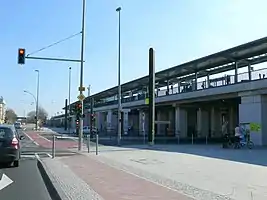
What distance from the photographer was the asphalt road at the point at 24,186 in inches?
400

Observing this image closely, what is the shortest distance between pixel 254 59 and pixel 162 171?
114 feet

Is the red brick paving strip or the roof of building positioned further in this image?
the roof of building

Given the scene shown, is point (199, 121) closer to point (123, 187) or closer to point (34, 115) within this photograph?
point (123, 187)

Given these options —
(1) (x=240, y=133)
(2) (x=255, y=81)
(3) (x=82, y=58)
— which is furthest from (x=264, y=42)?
(3) (x=82, y=58)

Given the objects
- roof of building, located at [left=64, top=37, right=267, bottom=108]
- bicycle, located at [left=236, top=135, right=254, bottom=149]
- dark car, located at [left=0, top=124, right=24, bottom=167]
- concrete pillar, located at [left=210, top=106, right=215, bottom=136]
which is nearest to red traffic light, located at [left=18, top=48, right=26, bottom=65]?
dark car, located at [left=0, top=124, right=24, bottom=167]

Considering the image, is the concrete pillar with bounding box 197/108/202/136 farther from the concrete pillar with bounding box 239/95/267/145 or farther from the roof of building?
the concrete pillar with bounding box 239/95/267/145

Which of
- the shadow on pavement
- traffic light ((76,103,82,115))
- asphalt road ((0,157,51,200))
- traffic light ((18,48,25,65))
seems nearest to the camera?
asphalt road ((0,157,51,200))

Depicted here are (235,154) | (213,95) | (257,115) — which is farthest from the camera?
(213,95)

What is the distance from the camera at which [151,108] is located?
3850 cm

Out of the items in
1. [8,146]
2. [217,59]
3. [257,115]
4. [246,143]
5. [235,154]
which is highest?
[217,59]

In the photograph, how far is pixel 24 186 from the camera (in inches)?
466

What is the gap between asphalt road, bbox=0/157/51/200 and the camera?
10.2 m

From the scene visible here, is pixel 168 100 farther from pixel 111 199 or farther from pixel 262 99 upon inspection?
pixel 111 199

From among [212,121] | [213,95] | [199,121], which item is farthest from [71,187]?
[212,121]
